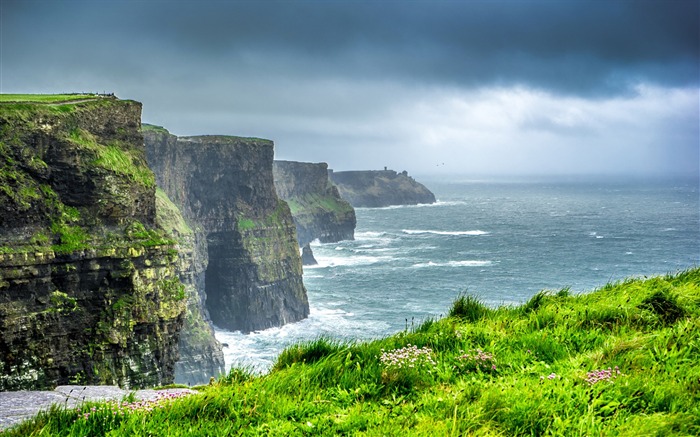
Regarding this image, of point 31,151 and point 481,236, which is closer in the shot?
point 31,151

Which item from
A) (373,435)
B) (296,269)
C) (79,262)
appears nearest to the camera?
(373,435)

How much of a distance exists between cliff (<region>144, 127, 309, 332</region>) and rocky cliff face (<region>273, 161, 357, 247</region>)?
5490 cm

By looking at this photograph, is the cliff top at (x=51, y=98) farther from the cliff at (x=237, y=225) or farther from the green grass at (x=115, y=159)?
the cliff at (x=237, y=225)

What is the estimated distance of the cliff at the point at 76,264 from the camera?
3359cm

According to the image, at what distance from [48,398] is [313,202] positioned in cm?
16624

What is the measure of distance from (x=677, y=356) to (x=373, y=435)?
3.92 metres

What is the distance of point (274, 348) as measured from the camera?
80.6 metres

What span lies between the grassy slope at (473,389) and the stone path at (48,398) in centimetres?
81

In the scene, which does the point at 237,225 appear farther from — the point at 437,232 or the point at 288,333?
the point at 437,232

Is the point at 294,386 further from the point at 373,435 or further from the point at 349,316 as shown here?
the point at 349,316

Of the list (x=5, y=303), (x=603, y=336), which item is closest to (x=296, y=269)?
(x=5, y=303)

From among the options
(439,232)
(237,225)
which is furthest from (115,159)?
(439,232)

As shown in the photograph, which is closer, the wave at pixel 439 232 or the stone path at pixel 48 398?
the stone path at pixel 48 398

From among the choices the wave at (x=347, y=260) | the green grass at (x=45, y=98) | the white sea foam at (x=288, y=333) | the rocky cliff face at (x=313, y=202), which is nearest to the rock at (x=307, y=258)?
the wave at (x=347, y=260)
